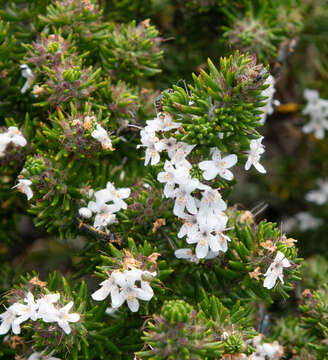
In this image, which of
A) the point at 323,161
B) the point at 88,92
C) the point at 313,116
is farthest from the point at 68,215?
the point at 323,161

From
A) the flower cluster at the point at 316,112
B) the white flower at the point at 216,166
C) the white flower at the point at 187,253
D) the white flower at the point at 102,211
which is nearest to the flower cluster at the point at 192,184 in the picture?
the white flower at the point at 216,166

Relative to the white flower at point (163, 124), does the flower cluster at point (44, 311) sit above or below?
below

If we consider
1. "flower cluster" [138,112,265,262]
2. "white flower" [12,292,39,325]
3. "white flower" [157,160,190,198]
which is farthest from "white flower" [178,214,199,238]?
"white flower" [12,292,39,325]

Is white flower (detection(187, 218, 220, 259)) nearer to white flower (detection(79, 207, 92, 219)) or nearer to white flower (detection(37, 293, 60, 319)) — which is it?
white flower (detection(79, 207, 92, 219))

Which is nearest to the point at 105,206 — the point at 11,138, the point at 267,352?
the point at 11,138

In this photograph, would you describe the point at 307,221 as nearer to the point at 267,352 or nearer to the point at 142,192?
the point at 267,352

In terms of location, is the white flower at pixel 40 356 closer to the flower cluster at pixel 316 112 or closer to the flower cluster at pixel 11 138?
the flower cluster at pixel 11 138
